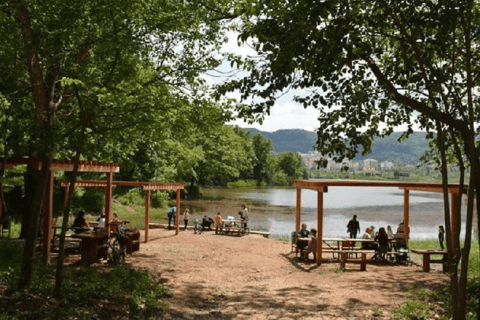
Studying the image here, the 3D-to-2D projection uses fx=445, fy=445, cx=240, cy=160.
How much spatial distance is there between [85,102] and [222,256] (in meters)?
6.96

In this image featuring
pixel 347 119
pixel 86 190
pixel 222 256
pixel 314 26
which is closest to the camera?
pixel 314 26

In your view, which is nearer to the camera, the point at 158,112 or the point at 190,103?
the point at 158,112

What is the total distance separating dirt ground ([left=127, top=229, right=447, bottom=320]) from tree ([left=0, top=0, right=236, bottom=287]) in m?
3.42

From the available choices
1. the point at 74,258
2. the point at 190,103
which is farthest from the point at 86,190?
the point at 190,103

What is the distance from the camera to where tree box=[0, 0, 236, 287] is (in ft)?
23.8

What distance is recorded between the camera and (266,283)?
10.2 meters

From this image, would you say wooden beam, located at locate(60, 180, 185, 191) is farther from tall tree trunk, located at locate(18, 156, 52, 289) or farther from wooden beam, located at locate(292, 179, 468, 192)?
tall tree trunk, located at locate(18, 156, 52, 289)

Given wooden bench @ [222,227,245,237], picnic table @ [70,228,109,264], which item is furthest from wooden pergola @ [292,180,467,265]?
picnic table @ [70,228,109,264]

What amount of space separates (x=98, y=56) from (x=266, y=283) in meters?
6.09

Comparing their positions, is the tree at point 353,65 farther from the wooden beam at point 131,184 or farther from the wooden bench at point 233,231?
the wooden bench at point 233,231

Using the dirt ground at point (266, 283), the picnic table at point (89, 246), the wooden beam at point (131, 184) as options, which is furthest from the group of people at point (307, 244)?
the picnic table at point (89, 246)

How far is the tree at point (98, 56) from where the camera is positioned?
→ 7.27 metres

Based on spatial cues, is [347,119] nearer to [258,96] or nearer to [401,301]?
[258,96]

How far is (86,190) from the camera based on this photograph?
25.9 metres
